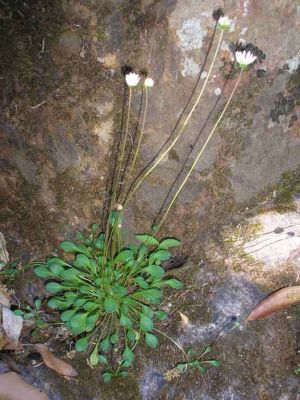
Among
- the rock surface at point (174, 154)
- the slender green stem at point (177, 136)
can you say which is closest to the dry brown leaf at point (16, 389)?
the rock surface at point (174, 154)

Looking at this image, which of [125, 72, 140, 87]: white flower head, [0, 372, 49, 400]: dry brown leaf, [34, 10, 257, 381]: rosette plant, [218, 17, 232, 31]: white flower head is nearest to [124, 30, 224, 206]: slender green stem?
[34, 10, 257, 381]: rosette plant

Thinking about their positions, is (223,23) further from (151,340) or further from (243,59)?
(151,340)

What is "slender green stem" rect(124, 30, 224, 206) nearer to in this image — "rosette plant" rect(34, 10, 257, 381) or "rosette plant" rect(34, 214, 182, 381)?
"rosette plant" rect(34, 10, 257, 381)

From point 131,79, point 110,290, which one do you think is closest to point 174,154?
point 131,79

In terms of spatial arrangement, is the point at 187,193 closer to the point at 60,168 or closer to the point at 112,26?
the point at 60,168

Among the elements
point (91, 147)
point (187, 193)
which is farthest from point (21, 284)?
point (187, 193)
